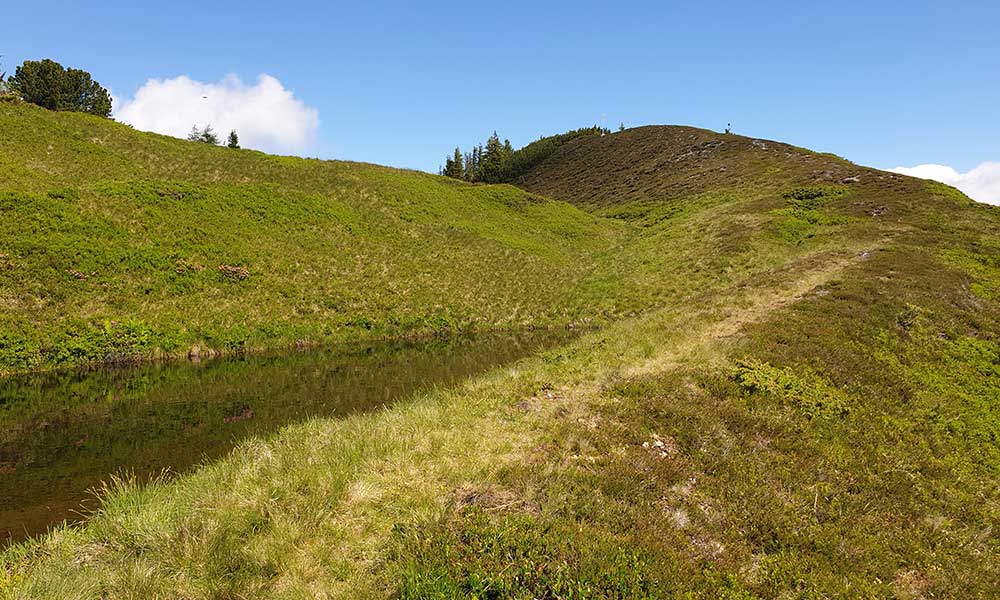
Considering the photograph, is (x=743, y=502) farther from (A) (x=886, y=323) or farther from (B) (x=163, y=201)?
(B) (x=163, y=201)

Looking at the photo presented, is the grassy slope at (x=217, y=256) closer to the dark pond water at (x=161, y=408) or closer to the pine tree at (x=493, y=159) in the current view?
the dark pond water at (x=161, y=408)

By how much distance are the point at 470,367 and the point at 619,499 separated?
1233cm

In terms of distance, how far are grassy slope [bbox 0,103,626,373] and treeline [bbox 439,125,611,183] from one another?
227ft

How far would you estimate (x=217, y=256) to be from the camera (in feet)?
86.6

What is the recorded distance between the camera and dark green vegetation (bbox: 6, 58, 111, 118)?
88.1 m

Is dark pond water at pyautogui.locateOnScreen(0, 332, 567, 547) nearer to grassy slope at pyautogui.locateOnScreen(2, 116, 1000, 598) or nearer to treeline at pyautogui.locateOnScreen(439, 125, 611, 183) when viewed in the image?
grassy slope at pyautogui.locateOnScreen(2, 116, 1000, 598)

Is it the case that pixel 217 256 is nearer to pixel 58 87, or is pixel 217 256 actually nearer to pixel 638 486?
pixel 638 486

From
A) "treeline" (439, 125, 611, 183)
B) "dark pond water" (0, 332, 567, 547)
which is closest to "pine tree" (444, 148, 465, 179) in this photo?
"treeline" (439, 125, 611, 183)

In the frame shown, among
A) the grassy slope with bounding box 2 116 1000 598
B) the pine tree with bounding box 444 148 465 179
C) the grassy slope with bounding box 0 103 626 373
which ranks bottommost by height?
the grassy slope with bounding box 2 116 1000 598

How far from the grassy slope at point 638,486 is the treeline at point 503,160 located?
10491 cm

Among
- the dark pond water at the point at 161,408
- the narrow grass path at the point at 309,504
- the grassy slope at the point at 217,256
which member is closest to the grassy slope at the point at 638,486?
the narrow grass path at the point at 309,504

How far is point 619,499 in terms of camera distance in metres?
7.72

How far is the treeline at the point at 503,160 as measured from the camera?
11625 cm

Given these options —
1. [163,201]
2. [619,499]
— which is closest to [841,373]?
[619,499]
